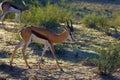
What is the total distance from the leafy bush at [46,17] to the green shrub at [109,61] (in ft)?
15.7

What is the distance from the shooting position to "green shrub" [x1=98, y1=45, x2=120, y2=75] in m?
9.80

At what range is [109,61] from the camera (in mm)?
9844

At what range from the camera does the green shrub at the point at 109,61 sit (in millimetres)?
9797

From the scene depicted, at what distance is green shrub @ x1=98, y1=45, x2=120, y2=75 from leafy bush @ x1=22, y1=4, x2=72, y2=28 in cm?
A: 479

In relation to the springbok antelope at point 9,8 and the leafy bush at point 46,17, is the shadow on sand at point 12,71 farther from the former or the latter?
the springbok antelope at point 9,8

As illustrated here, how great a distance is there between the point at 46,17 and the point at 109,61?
5.37 m

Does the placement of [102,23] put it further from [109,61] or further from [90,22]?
[109,61]

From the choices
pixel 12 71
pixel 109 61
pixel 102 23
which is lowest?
pixel 102 23

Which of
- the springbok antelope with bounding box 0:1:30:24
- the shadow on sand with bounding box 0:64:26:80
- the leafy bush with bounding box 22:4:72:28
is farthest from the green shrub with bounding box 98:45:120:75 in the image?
the springbok antelope with bounding box 0:1:30:24

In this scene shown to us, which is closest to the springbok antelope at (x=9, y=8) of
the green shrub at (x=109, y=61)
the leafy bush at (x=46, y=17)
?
the leafy bush at (x=46, y=17)

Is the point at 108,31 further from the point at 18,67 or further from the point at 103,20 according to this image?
the point at 18,67

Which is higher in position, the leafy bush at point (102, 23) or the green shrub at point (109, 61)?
the green shrub at point (109, 61)

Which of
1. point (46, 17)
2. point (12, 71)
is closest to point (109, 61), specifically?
point (12, 71)

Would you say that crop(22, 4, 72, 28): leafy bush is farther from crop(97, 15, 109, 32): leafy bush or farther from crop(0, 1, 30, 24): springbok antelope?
crop(97, 15, 109, 32): leafy bush
